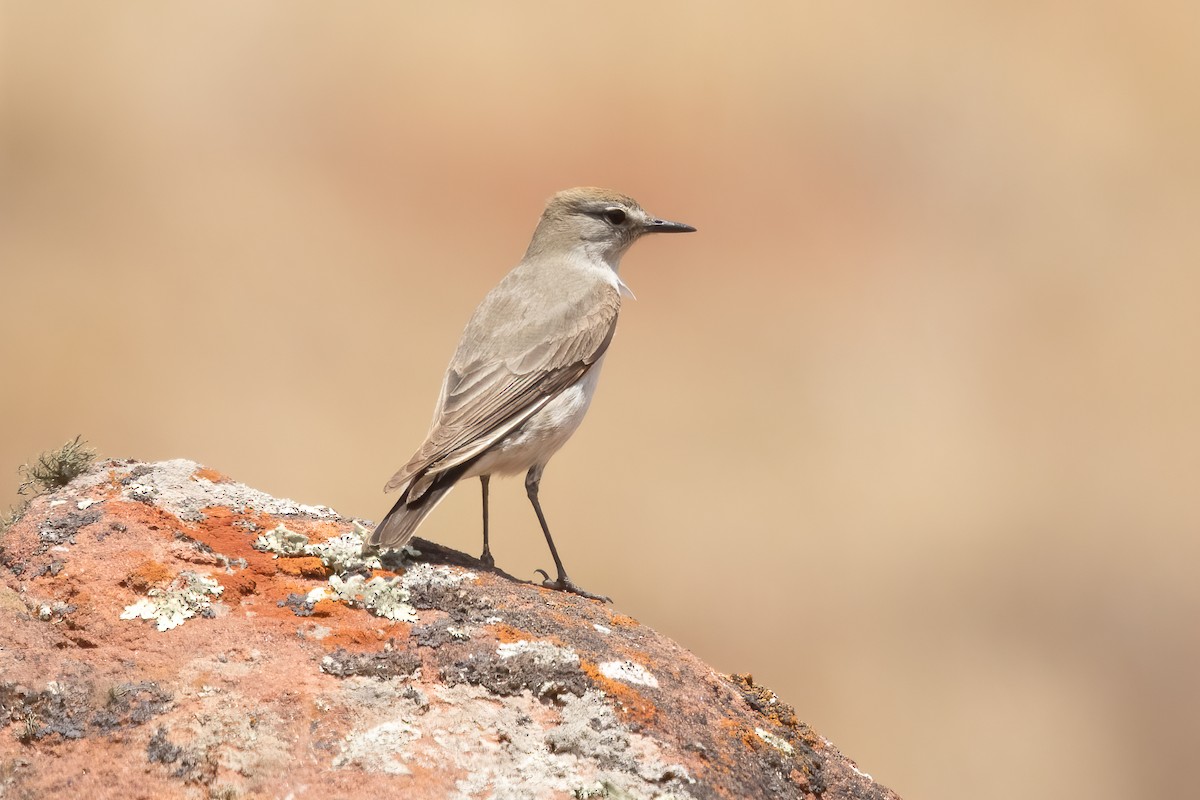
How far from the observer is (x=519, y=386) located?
7242 millimetres

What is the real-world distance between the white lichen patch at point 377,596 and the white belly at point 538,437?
127 cm

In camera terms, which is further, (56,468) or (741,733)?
(56,468)

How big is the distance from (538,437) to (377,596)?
1818mm

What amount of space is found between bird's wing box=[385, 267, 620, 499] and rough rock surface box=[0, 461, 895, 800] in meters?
0.65

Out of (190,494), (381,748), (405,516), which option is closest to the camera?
(381,748)

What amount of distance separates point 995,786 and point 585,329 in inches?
406

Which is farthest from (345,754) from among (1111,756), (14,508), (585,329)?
(1111,756)

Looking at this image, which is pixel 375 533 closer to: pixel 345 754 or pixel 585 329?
pixel 345 754

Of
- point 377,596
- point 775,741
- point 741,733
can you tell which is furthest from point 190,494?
point 775,741

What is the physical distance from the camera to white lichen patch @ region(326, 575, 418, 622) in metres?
5.61

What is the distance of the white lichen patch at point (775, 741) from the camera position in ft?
18.2

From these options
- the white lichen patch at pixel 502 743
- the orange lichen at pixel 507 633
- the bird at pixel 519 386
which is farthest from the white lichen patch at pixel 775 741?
the bird at pixel 519 386

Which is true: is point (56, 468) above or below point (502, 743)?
above

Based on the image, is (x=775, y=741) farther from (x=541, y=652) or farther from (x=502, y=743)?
(x=502, y=743)
